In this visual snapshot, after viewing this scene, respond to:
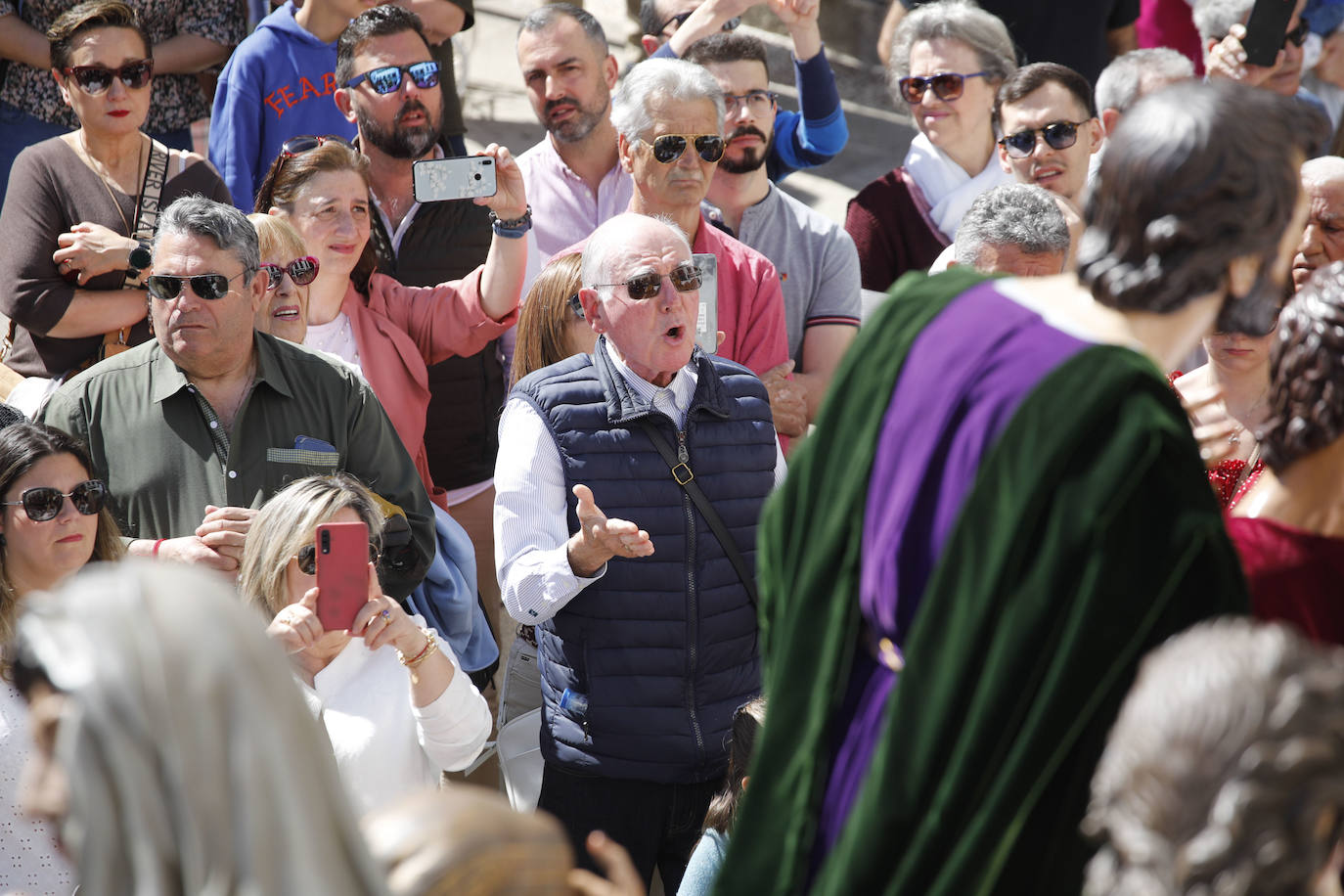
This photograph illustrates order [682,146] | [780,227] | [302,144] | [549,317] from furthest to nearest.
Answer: [780,227]
[302,144]
[682,146]
[549,317]

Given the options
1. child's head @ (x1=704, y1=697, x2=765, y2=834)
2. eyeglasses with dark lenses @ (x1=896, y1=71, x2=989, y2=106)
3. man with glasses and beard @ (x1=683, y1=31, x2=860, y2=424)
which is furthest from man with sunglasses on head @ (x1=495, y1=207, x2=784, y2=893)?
eyeglasses with dark lenses @ (x1=896, y1=71, x2=989, y2=106)

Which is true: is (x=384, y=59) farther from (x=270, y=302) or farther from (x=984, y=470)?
(x=984, y=470)

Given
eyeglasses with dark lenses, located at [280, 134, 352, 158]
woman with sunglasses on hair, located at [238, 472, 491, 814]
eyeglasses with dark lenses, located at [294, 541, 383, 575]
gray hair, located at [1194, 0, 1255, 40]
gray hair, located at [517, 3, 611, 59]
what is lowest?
woman with sunglasses on hair, located at [238, 472, 491, 814]

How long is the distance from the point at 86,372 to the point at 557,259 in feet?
4.44

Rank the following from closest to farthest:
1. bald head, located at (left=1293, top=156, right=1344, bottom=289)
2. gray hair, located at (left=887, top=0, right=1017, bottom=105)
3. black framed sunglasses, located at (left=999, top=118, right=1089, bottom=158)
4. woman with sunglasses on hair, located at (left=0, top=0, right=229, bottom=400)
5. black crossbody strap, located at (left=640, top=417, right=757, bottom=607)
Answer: black crossbody strap, located at (left=640, top=417, right=757, bottom=607), bald head, located at (left=1293, top=156, right=1344, bottom=289), woman with sunglasses on hair, located at (left=0, top=0, right=229, bottom=400), black framed sunglasses, located at (left=999, top=118, right=1089, bottom=158), gray hair, located at (left=887, top=0, right=1017, bottom=105)

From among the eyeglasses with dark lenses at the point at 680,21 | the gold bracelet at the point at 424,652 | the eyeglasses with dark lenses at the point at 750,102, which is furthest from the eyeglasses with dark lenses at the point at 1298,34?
the gold bracelet at the point at 424,652

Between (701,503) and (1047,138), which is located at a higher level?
(1047,138)

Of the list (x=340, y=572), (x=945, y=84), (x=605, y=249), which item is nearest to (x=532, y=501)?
(x=340, y=572)

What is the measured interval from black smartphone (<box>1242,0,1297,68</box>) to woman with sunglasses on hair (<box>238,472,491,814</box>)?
3.82 meters

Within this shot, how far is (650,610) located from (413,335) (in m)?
1.55

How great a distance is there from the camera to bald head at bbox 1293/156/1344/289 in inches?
166

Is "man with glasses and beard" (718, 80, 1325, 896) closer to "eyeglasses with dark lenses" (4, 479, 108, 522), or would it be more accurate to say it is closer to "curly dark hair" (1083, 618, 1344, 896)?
"curly dark hair" (1083, 618, 1344, 896)

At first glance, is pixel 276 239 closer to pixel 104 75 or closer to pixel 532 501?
pixel 104 75

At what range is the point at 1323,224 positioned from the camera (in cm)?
421
